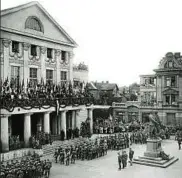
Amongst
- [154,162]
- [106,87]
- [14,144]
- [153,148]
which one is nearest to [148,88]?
[106,87]

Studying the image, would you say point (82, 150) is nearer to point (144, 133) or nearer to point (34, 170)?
point (34, 170)

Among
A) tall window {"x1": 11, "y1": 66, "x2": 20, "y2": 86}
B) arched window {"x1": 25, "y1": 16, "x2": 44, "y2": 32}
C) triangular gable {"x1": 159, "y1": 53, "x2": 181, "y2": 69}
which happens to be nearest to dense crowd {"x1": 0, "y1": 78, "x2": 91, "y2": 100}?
tall window {"x1": 11, "y1": 66, "x2": 20, "y2": 86}

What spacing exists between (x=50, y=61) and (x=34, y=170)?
58.2 feet

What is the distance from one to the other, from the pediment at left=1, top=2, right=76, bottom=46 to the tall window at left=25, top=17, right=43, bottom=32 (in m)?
0.32

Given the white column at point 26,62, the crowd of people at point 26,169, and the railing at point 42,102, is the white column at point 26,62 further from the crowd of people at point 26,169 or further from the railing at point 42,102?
the crowd of people at point 26,169

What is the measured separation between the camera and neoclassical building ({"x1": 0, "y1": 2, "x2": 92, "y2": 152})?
93.8 feet

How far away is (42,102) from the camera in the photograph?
1138 inches

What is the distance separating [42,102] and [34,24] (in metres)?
8.86

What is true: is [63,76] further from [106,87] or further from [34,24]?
[106,87]

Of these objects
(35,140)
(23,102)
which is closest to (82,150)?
(35,140)

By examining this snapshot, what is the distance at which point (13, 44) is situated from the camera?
30.6 metres

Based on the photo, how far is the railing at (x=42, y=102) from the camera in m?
24.7

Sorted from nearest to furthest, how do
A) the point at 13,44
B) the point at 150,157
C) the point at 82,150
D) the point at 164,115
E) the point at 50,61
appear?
the point at 150,157, the point at 82,150, the point at 13,44, the point at 50,61, the point at 164,115

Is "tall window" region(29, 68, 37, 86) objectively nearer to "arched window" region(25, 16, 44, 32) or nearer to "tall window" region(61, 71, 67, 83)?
"arched window" region(25, 16, 44, 32)
